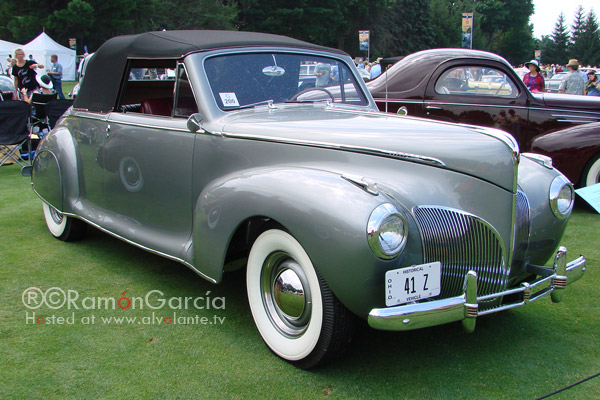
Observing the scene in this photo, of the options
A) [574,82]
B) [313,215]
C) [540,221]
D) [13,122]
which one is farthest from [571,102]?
[13,122]

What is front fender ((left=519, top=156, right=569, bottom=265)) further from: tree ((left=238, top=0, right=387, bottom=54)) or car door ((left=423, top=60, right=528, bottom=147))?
tree ((left=238, top=0, right=387, bottom=54))

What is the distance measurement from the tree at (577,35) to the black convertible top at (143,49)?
88.9 metres

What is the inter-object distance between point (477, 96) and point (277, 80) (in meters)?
3.98

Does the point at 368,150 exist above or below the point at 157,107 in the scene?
below

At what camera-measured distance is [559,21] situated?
93.3 m

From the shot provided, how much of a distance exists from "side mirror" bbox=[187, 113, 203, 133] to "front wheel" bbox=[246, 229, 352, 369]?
2.82ft

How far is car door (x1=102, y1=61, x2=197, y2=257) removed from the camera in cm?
327

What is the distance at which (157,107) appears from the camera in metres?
4.16

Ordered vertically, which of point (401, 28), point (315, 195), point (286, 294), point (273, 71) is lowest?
point (286, 294)

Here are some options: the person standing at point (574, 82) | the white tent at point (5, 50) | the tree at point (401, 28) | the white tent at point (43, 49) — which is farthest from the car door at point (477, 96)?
the tree at point (401, 28)

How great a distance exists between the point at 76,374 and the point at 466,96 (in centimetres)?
556

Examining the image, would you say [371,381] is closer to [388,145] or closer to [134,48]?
[388,145]

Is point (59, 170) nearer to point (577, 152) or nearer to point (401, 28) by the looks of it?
point (577, 152)

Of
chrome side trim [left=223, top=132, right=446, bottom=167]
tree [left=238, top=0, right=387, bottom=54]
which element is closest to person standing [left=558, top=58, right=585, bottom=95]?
chrome side trim [left=223, top=132, right=446, bottom=167]
